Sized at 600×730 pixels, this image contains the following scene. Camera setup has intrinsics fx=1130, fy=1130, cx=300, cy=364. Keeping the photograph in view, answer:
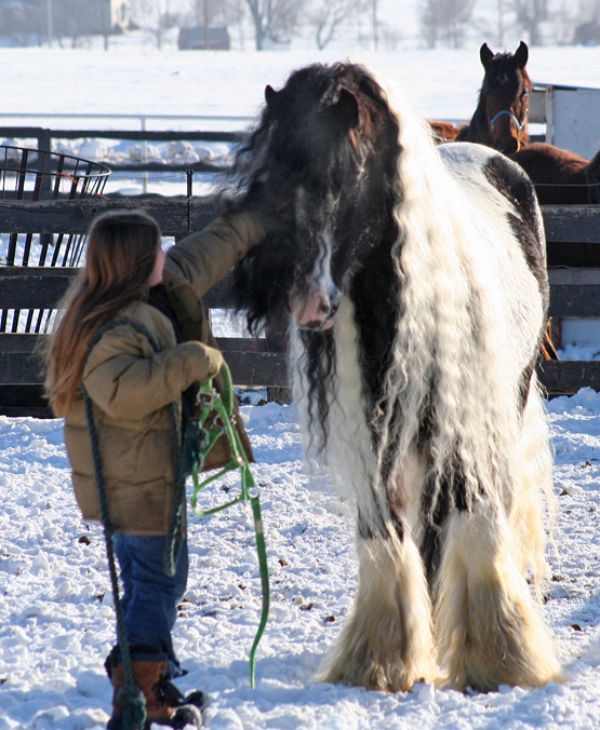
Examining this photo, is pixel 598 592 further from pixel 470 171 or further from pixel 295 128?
pixel 295 128

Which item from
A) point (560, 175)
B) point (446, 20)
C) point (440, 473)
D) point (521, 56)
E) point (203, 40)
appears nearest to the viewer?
point (440, 473)

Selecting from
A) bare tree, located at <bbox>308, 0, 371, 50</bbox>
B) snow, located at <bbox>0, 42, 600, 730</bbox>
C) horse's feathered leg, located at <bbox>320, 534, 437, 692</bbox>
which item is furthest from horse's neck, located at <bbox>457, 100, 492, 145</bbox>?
bare tree, located at <bbox>308, 0, 371, 50</bbox>

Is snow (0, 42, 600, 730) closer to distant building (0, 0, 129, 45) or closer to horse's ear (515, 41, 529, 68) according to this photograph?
horse's ear (515, 41, 529, 68)

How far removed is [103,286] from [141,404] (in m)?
0.31

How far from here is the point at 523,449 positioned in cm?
381

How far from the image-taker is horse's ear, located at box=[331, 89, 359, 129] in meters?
2.58

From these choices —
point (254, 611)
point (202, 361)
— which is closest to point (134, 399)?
point (202, 361)

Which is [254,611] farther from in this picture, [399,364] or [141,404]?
[141,404]

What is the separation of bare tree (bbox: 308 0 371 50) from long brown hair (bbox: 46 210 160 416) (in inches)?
Answer: 2346

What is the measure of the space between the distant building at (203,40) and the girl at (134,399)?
174ft

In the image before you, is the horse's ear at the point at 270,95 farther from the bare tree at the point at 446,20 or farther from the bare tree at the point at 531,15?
the bare tree at the point at 446,20

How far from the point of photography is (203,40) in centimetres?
5603

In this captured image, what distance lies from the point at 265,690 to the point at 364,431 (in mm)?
739

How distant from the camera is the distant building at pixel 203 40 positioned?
54.6 meters
